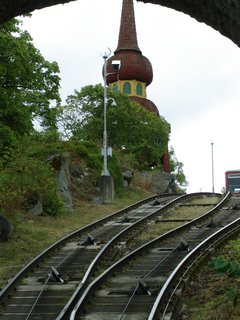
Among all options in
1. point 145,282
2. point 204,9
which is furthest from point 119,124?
point 204,9

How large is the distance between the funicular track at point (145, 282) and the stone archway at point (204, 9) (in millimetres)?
5207

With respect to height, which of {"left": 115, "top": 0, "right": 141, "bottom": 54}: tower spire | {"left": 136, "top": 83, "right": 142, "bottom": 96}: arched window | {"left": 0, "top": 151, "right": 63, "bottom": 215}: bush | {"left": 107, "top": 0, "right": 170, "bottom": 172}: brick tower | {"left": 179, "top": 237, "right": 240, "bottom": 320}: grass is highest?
{"left": 115, "top": 0, "right": 141, "bottom": 54}: tower spire

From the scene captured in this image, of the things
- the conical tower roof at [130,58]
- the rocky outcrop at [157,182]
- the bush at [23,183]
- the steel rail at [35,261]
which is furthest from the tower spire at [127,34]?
the steel rail at [35,261]

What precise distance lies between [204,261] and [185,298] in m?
2.46

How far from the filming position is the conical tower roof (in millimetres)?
68750

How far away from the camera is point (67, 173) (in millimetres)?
25688

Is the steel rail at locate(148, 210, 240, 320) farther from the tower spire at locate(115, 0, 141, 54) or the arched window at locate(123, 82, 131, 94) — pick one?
the tower spire at locate(115, 0, 141, 54)

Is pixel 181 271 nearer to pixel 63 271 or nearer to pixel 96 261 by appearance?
pixel 96 261

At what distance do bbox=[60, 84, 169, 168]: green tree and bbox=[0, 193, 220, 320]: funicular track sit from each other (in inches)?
981

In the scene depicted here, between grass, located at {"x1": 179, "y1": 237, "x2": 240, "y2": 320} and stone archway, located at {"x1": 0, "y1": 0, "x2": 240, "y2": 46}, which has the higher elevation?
stone archway, located at {"x1": 0, "y1": 0, "x2": 240, "y2": 46}

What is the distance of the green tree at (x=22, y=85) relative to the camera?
17562 mm

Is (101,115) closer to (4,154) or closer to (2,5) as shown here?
(4,154)

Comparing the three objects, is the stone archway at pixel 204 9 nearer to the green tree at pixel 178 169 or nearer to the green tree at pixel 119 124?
the green tree at pixel 119 124

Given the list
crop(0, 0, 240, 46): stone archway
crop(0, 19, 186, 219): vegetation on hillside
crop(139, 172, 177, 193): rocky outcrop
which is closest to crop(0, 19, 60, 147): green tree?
crop(0, 19, 186, 219): vegetation on hillside
